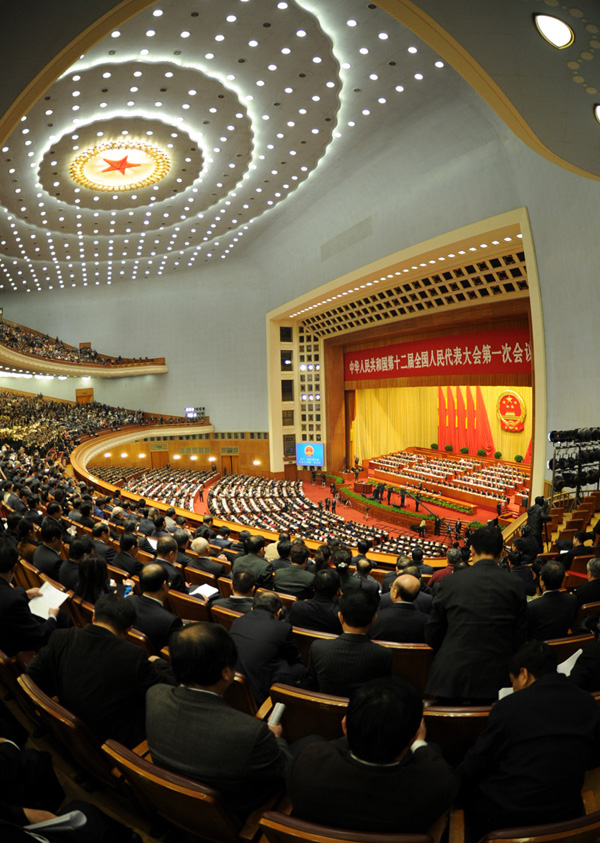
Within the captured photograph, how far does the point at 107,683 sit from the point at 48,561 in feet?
7.82

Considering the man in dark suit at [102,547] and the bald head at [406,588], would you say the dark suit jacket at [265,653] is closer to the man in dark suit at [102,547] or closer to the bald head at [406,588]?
the bald head at [406,588]

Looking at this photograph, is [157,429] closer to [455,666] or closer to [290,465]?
[290,465]

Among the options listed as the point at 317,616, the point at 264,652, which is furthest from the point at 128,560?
the point at 264,652

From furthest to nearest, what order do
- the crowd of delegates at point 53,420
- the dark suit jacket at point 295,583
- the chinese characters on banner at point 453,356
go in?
the crowd of delegates at point 53,420 < the chinese characters on banner at point 453,356 < the dark suit jacket at point 295,583

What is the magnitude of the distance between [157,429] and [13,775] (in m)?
25.8

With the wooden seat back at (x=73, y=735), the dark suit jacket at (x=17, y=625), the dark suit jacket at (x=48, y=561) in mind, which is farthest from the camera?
the dark suit jacket at (x=48, y=561)

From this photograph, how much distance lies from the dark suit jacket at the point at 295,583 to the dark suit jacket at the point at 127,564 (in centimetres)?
114

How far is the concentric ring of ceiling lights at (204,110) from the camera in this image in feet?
32.2

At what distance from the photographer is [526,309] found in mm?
14945

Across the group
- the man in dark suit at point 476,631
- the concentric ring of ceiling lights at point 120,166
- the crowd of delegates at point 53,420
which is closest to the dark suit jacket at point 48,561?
the man in dark suit at point 476,631

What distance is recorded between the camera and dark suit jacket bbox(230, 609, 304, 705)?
247 centimetres

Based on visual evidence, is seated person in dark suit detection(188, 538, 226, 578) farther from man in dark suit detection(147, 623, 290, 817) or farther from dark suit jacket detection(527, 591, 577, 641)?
man in dark suit detection(147, 623, 290, 817)

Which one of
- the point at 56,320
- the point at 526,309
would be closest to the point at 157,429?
the point at 56,320

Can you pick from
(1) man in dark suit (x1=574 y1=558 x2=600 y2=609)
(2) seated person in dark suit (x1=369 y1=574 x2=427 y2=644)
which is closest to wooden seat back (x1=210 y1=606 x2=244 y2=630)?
(2) seated person in dark suit (x1=369 y1=574 x2=427 y2=644)
